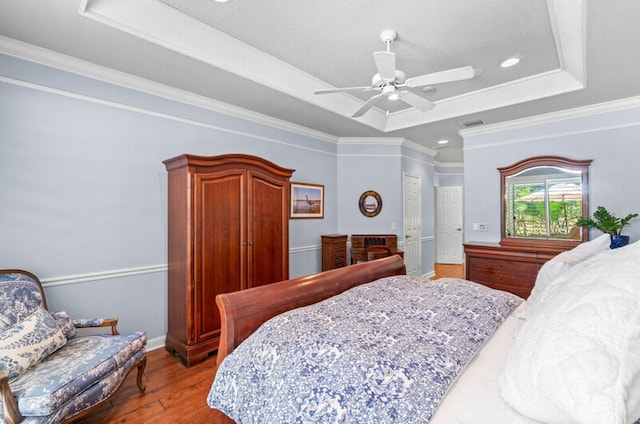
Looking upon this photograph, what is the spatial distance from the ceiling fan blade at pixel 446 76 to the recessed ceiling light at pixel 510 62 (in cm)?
127

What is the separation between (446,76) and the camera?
7.53ft

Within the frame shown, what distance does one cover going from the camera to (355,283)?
7.97 feet

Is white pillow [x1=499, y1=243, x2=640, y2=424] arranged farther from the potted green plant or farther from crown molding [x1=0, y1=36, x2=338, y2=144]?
crown molding [x1=0, y1=36, x2=338, y2=144]

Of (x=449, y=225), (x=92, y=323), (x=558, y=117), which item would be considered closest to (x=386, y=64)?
(x=92, y=323)

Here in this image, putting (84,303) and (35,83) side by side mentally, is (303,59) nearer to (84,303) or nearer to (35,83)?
(35,83)

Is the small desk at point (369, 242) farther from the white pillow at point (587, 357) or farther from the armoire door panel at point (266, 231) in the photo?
the white pillow at point (587, 357)

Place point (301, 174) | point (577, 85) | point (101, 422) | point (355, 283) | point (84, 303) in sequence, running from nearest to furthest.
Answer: point (101, 422), point (355, 283), point (84, 303), point (577, 85), point (301, 174)

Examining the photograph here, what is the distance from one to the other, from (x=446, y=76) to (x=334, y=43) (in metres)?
1.11

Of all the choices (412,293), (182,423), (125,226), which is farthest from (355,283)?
(125,226)

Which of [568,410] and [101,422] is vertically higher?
[568,410]

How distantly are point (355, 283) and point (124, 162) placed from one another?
247 centimetres

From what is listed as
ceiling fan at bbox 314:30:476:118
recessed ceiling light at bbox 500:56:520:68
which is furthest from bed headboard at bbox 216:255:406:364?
recessed ceiling light at bbox 500:56:520:68

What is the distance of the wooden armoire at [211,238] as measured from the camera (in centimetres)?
285

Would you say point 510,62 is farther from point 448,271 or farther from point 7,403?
point 448,271
